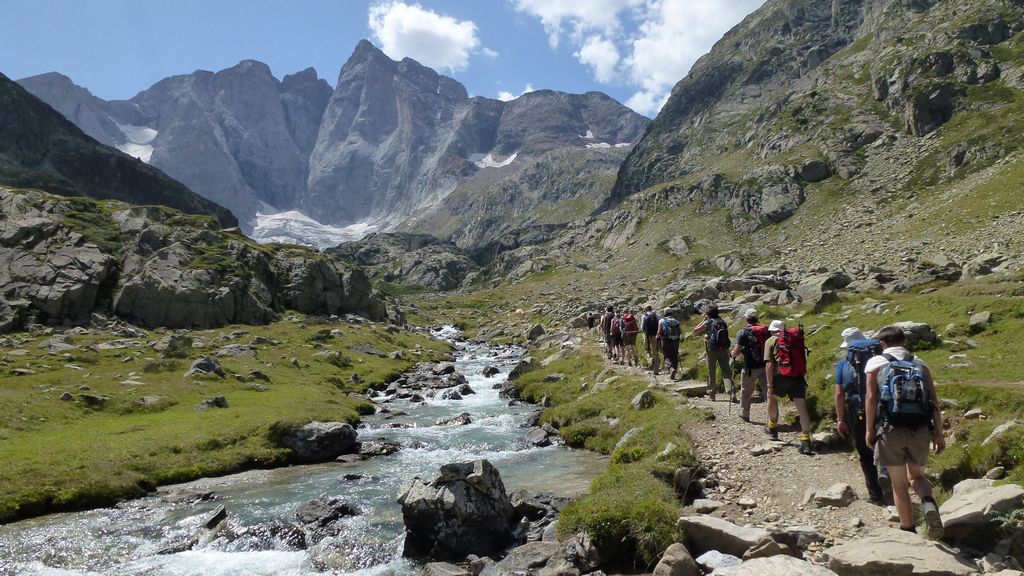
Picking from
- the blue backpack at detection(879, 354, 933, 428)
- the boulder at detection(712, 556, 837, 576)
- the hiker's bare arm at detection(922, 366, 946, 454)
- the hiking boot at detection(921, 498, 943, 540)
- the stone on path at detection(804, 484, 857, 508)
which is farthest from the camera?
the stone on path at detection(804, 484, 857, 508)

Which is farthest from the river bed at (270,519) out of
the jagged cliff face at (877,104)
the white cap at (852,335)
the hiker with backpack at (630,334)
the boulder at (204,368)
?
the jagged cliff face at (877,104)

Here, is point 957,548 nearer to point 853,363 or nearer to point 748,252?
point 853,363

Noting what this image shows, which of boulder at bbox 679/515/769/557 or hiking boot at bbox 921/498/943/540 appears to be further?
boulder at bbox 679/515/769/557

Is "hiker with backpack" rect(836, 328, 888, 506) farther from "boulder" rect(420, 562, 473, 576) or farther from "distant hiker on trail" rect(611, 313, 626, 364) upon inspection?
"distant hiker on trail" rect(611, 313, 626, 364)

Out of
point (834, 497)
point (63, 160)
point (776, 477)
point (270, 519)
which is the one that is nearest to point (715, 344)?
point (776, 477)

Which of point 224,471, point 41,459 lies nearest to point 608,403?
point 224,471

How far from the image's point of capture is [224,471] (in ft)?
81.5

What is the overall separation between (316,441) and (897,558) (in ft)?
81.4

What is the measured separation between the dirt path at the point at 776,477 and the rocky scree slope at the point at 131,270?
7127cm

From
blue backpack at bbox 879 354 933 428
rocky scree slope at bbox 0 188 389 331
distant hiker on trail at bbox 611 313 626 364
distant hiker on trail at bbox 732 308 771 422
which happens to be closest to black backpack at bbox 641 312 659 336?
distant hiker on trail at bbox 611 313 626 364

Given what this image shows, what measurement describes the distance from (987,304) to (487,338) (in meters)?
79.1

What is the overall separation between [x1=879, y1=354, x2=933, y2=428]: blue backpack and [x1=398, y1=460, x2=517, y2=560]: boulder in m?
Answer: 10.2

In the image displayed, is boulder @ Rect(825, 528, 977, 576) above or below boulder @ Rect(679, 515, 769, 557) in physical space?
above

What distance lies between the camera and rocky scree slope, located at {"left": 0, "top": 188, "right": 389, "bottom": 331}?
210 feet
